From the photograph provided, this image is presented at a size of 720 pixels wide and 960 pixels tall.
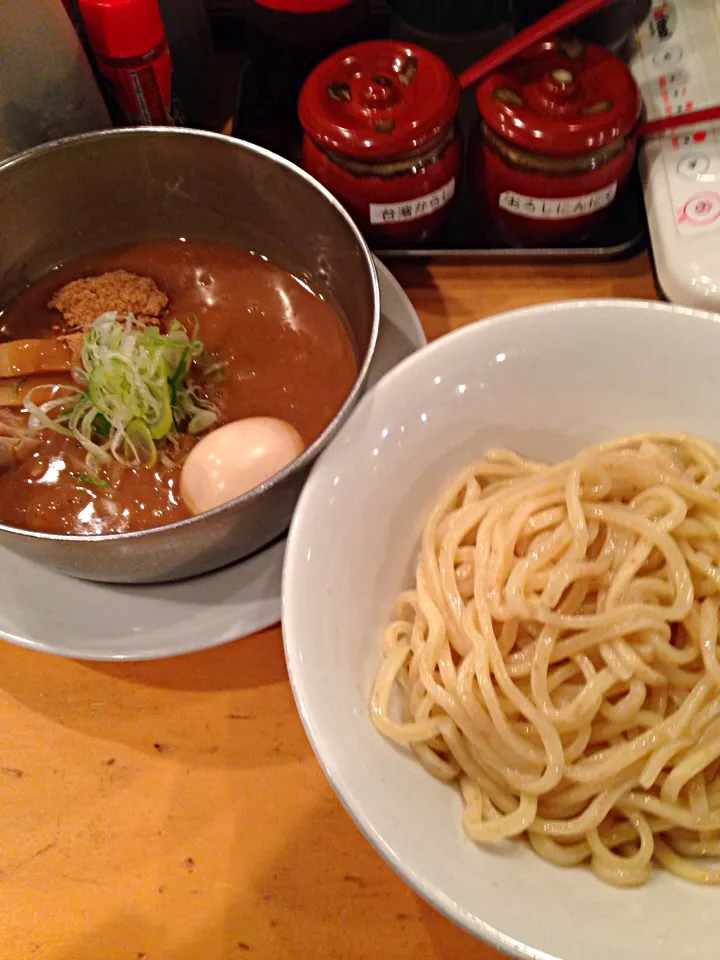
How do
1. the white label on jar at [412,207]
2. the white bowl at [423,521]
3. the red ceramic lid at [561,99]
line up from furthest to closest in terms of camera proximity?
the white label on jar at [412,207], the red ceramic lid at [561,99], the white bowl at [423,521]

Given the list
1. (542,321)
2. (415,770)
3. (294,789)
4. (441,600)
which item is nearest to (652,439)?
(542,321)

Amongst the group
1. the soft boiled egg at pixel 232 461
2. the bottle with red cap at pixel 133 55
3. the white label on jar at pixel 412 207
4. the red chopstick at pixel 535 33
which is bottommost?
the soft boiled egg at pixel 232 461

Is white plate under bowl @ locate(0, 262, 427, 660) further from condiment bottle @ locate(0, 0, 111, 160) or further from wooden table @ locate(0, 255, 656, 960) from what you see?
condiment bottle @ locate(0, 0, 111, 160)

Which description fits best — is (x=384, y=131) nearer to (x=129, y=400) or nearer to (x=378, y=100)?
(x=378, y=100)

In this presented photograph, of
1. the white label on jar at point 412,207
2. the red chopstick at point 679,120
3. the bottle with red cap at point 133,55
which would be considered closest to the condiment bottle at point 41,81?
the bottle with red cap at point 133,55

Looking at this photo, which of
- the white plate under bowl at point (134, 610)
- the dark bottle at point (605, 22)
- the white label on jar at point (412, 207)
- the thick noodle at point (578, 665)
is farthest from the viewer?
the dark bottle at point (605, 22)

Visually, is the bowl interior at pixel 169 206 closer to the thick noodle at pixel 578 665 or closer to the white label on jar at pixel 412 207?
the white label on jar at pixel 412 207
